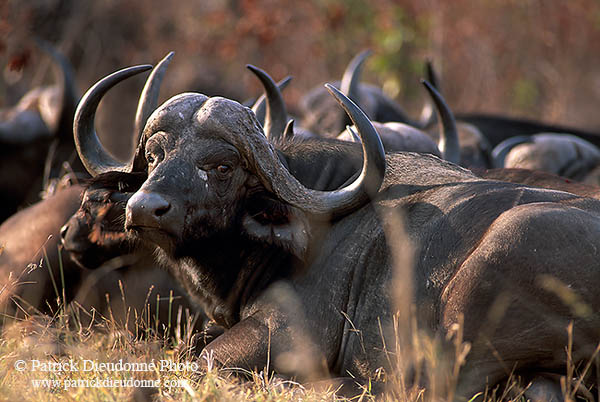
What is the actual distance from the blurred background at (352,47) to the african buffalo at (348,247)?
29.6 ft

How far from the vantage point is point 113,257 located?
16.4ft

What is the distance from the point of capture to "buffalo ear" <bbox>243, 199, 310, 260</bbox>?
4020 millimetres

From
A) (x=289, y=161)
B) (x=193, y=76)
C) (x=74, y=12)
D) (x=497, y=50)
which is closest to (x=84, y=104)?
(x=289, y=161)

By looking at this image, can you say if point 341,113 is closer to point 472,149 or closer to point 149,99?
point 472,149

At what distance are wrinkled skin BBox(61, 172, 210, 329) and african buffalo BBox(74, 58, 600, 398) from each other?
0.64ft

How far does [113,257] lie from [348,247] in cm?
165

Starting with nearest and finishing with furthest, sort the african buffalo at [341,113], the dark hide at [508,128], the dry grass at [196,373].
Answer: the dry grass at [196,373], the african buffalo at [341,113], the dark hide at [508,128]

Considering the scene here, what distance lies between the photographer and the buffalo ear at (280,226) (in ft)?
13.2

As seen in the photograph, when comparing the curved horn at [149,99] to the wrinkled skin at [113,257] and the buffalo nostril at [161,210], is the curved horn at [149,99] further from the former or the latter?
the buffalo nostril at [161,210]

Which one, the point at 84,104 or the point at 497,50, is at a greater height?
the point at 84,104

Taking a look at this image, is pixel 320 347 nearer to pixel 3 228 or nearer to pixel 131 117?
pixel 3 228

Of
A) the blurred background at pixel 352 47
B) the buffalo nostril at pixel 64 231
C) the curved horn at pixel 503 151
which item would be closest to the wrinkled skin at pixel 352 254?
the buffalo nostril at pixel 64 231

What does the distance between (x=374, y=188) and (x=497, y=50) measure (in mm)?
A: 11949

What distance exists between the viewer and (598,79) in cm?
1450
